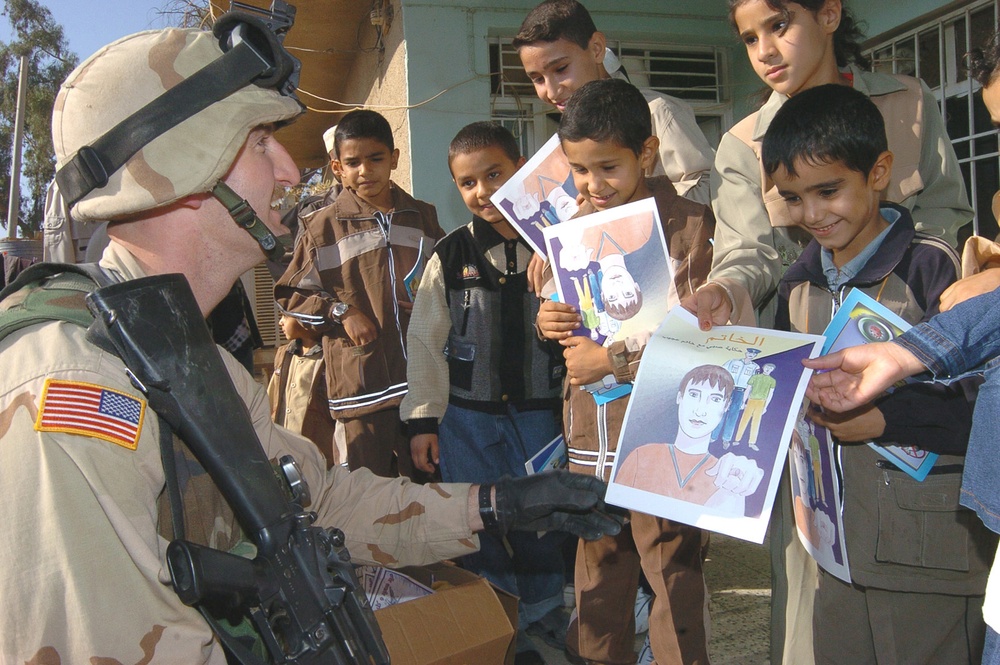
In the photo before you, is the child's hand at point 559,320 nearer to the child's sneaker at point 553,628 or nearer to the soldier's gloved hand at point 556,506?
the soldier's gloved hand at point 556,506

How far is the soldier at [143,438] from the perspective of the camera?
110 cm

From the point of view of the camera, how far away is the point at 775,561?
7.05ft

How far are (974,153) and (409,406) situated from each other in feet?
13.8

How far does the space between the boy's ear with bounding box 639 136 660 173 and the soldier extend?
1168 mm

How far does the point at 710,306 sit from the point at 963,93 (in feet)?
14.0

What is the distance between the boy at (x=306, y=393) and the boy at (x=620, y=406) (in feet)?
5.37

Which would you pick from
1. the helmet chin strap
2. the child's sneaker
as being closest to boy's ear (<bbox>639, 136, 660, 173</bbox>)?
the helmet chin strap

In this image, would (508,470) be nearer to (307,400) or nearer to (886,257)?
(307,400)

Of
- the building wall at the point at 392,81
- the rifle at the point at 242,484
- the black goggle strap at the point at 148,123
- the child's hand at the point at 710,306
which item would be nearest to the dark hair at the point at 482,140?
the child's hand at the point at 710,306

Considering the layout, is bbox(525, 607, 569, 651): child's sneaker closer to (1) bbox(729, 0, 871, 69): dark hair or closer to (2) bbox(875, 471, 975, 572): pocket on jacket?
(2) bbox(875, 471, 975, 572): pocket on jacket

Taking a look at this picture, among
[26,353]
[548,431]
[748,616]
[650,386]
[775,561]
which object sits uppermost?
[26,353]

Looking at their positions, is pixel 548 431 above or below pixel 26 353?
below

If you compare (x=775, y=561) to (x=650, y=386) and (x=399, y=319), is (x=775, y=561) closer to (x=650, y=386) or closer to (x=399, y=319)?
(x=650, y=386)

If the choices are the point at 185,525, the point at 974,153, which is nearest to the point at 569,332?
the point at 185,525
